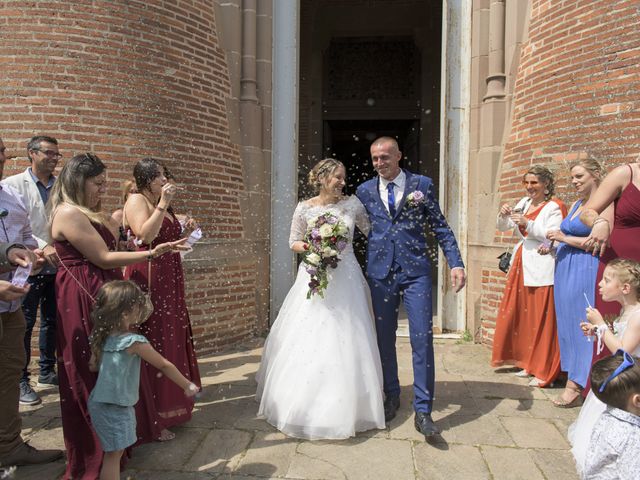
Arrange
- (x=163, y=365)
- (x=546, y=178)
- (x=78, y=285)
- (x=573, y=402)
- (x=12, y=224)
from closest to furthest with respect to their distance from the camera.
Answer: (x=163, y=365)
(x=78, y=285)
(x=12, y=224)
(x=573, y=402)
(x=546, y=178)

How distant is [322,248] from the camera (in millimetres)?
3791

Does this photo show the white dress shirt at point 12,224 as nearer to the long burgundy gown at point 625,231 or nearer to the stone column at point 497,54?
the long burgundy gown at point 625,231

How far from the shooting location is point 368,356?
3824 mm

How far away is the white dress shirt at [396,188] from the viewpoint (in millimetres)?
3941

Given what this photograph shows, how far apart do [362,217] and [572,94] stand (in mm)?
2922

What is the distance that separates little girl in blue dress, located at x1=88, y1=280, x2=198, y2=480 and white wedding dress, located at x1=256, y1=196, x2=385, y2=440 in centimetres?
111

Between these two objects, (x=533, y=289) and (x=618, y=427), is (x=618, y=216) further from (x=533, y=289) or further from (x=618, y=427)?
(x=618, y=427)

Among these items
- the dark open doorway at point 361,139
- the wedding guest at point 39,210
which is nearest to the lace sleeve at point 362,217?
the wedding guest at point 39,210

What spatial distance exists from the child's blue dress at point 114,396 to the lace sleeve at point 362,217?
2.03m

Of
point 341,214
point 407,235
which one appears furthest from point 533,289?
point 341,214

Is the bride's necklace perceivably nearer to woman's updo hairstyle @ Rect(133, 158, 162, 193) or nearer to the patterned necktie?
the patterned necktie

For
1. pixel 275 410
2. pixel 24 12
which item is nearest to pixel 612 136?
pixel 275 410

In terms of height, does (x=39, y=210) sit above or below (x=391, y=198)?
below

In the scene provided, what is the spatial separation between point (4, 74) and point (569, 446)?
6064mm
